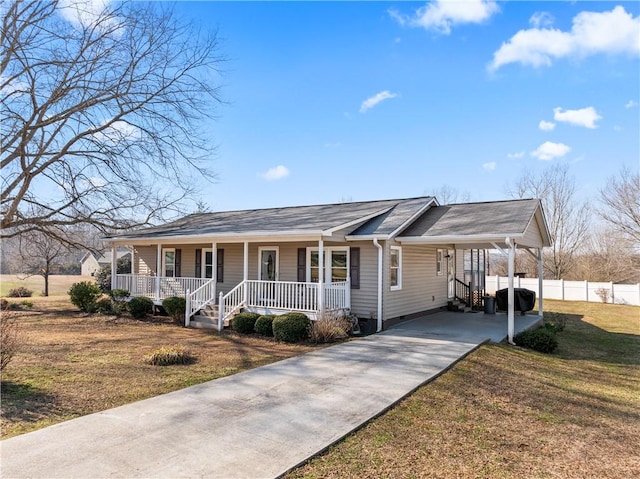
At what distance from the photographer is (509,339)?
36.2 ft

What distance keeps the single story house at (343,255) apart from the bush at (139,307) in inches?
22.3

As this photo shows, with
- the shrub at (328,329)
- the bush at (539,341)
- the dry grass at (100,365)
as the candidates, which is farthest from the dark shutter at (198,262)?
the bush at (539,341)

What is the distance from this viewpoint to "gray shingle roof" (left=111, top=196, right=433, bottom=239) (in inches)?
497

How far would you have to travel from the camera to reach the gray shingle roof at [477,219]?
37.8 ft

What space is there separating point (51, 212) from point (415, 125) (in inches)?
627

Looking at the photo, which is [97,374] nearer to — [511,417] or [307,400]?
[307,400]

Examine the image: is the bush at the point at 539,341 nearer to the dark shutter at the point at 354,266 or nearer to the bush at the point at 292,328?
the dark shutter at the point at 354,266

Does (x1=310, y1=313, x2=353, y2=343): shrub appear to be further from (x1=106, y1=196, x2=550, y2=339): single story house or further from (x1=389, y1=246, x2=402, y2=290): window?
(x1=389, y1=246, x2=402, y2=290): window

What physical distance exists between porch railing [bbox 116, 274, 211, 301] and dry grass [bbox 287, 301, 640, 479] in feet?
34.8

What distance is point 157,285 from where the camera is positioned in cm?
1600

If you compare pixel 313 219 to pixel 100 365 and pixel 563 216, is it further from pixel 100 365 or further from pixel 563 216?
pixel 563 216

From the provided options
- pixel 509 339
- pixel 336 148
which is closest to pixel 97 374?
pixel 509 339

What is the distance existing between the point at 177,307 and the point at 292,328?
17.4 ft

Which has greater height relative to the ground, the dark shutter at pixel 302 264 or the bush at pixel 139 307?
the dark shutter at pixel 302 264
